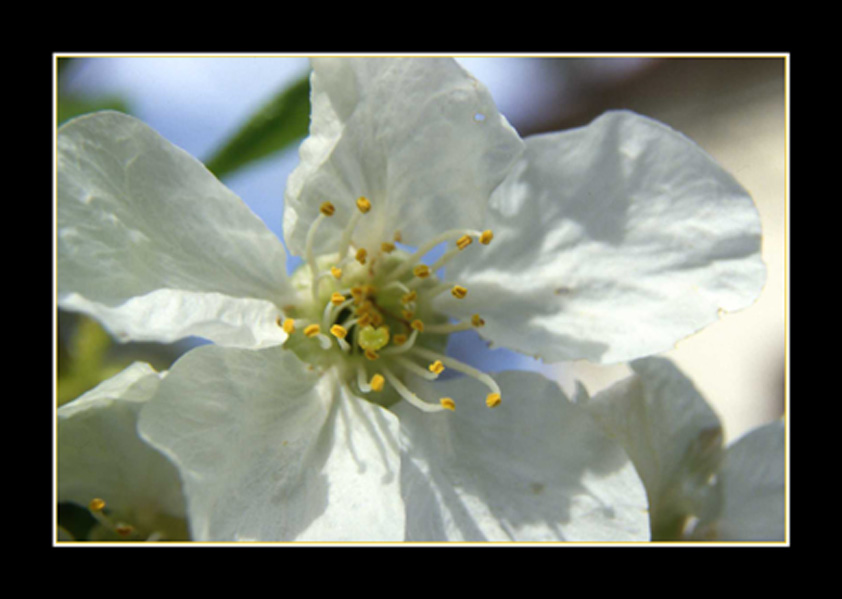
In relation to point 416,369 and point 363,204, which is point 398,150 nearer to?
point 363,204

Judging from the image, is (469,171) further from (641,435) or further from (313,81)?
(641,435)

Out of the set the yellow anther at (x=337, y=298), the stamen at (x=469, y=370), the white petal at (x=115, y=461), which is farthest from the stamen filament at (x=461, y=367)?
the white petal at (x=115, y=461)

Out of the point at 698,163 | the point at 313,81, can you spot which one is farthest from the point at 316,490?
the point at 698,163

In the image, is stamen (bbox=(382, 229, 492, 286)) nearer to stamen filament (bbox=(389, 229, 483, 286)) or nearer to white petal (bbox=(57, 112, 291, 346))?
stamen filament (bbox=(389, 229, 483, 286))

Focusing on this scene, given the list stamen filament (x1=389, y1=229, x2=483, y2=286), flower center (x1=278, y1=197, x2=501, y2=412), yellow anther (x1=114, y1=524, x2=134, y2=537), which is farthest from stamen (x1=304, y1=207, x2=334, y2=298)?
yellow anther (x1=114, y1=524, x2=134, y2=537)

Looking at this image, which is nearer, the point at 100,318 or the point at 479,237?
the point at 100,318

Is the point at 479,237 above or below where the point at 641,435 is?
above
